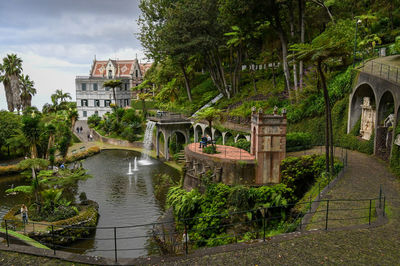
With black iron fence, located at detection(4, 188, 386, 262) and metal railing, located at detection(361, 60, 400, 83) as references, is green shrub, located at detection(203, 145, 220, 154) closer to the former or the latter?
black iron fence, located at detection(4, 188, 386, 262)

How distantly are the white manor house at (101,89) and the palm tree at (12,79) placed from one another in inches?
529

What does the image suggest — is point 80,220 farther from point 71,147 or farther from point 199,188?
point 71,147

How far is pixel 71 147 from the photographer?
45625 mm

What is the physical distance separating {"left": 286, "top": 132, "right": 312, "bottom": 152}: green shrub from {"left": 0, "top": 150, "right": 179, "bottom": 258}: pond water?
31.5 ft

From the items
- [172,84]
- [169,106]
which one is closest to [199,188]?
A: [169,106]

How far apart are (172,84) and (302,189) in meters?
36.8

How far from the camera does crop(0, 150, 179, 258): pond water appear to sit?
17422 mm

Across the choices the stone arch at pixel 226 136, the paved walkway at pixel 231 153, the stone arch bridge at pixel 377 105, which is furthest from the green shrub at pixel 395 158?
the stone arch at pixel 226 136

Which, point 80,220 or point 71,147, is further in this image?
point 71,147

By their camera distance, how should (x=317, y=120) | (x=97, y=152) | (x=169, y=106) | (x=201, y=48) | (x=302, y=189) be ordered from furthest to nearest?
1. (x=169, y=106)
2. (x=97, y=152)
3. (x=201, y=48)
4. (x=317, y=120)
5. (x=302, y=189)

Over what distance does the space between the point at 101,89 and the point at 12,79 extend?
55.0ft

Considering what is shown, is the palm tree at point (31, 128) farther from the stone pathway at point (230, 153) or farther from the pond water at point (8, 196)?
the stone pathway at point (230, 153)

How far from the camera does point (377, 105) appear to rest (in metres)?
20.2

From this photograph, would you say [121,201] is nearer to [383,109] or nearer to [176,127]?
[176,127]
